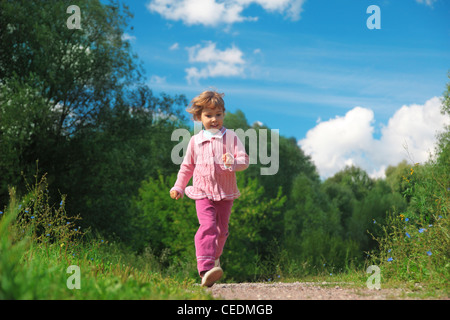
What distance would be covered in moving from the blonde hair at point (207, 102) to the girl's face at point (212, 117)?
53 mm

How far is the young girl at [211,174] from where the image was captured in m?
5.15

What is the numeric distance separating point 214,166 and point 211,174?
0.11 m

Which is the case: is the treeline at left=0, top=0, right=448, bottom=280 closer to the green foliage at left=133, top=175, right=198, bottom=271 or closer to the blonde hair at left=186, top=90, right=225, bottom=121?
the green foliage at left=133, top=175, right=198, bottom=271

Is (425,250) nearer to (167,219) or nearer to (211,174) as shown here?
(211,174)

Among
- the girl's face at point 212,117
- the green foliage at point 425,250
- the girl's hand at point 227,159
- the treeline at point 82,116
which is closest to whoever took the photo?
the green foliage at point 425,250

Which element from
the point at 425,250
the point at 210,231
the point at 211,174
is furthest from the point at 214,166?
the point at 425,250

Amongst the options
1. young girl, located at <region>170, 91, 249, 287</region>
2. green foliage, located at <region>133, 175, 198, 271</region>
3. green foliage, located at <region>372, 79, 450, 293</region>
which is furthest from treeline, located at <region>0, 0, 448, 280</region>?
young girl, located at <region>170, 91, 249, 287</region>

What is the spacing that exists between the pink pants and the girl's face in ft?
3.05

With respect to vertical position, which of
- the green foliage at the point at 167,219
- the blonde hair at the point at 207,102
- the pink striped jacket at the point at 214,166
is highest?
the blonde hair at the point at 207,102

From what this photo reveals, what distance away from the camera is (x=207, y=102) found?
5449 mm

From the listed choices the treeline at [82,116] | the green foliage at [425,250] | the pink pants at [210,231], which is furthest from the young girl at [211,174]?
the treeline at [82,116]

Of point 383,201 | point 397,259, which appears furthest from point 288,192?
point 397,259

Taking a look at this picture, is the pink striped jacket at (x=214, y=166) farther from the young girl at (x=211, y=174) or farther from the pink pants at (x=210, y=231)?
the pink pants at (x=210, y=231)

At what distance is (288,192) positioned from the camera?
36688 millimetres
